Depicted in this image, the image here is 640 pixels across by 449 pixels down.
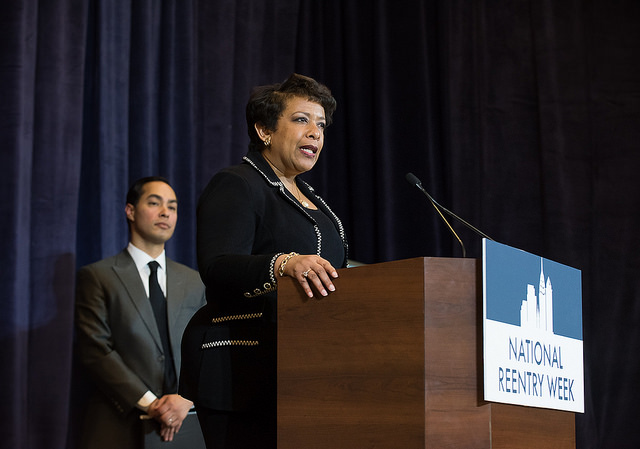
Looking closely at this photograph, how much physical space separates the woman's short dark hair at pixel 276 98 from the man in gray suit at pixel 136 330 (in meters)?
1.65

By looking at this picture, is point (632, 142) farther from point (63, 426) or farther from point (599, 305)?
point (63, 426)

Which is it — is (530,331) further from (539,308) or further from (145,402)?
(145,402)

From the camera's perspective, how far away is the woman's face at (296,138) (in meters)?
2.08

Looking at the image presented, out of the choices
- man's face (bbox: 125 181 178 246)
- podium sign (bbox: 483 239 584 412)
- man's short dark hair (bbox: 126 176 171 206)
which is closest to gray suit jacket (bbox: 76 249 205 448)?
man's face (bbox: 125 181 178 246)

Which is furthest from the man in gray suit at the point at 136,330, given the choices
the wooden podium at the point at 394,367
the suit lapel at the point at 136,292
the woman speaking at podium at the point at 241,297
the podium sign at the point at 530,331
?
the podium sign at the point at 530,331

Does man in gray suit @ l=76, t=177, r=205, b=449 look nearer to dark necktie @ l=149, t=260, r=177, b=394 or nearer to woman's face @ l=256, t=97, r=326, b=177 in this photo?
dark necktie @ l=149, t=260, r=177, b=394

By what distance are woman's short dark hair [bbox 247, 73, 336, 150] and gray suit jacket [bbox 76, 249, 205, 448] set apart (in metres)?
1.65

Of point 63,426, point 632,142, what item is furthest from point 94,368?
point 632,142

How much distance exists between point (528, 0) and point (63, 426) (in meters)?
3.23

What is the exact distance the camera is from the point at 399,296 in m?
1.45

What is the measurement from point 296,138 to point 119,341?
1806 mm

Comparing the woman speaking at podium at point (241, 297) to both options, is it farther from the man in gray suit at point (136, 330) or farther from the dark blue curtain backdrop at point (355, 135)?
the dark blue curtain backdrop at point (355, 135)

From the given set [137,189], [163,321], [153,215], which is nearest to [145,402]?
[163,321]

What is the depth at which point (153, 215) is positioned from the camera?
12.6ft
